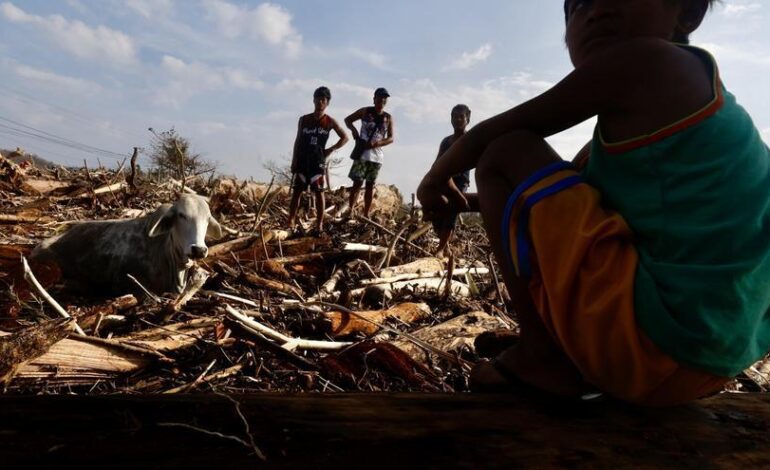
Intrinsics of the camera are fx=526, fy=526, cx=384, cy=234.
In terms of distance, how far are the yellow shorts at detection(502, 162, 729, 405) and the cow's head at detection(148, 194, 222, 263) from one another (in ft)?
12.4

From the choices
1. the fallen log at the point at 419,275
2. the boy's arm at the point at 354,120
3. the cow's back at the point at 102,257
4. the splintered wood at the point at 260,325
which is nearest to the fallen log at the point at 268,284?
the splintered wood at the point at 260,325

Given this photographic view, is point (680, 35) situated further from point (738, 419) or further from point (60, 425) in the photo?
point (60, 425)

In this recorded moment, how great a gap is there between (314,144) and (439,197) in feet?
22.5

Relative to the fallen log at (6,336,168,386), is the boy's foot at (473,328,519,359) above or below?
above

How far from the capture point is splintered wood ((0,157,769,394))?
239 cm

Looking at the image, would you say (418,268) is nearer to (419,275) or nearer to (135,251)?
(419,275)

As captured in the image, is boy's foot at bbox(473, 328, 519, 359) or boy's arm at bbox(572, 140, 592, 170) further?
boy's foot at bbox(473, 328, 519, 359)

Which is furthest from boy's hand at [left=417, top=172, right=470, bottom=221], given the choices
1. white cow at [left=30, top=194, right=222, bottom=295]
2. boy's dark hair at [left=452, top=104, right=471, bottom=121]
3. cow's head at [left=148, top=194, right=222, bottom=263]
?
boy's dark hair at [left=452, top=104, right=471, bottom=121]

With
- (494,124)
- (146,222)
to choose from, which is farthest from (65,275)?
(494,124)

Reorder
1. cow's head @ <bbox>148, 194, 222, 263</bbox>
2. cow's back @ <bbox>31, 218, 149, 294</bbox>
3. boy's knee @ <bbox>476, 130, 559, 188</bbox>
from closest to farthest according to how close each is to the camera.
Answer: boy's knee @ <bbox>476, 130, 559, 188</bbox> < cow's head @ <bbox>148, 194, 222, 263</bbox> < cow's back @ <bbox>31, 218, 149, 294</bbox>

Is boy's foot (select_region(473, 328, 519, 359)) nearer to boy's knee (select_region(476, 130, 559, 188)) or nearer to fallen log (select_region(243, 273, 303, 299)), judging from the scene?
boy's knee (select_region(476, 130, 559, 188))

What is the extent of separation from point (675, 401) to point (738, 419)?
31cm

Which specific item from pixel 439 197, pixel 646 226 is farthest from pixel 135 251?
pixel 646 226

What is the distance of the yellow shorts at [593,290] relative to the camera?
140 cm
